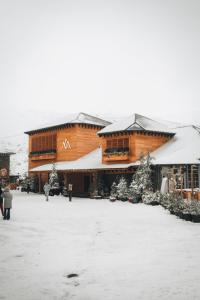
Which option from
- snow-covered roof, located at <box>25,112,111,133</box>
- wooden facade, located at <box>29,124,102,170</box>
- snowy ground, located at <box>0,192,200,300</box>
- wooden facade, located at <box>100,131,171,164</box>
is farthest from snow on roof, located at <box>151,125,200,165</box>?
snowy ground, located at <box>0,192,200,300</box>

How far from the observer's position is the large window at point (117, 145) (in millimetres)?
35250

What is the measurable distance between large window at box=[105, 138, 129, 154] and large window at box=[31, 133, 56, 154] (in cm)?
825

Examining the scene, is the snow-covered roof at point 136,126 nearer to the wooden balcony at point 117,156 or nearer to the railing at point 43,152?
the wooden balcony at point 117,156

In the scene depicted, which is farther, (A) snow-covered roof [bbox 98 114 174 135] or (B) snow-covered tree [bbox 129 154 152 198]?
(A) snow-covered roof [bbox 98 114 174 135]

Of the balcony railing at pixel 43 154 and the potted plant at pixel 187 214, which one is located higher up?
the balcony railing at pixel 43 154

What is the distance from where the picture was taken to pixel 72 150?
4066 cm

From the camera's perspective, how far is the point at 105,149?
36594 mm

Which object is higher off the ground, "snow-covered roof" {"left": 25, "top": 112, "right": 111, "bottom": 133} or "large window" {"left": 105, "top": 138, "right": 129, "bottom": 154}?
"snow-covered roof" {"left": 25, "top": 112, "right": 111, "bottom": 133}

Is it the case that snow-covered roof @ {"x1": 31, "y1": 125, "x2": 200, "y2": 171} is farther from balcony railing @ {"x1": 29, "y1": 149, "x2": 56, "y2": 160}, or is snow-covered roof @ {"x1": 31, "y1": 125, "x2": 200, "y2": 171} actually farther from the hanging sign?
the hanging sign

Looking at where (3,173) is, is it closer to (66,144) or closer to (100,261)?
(66,144)

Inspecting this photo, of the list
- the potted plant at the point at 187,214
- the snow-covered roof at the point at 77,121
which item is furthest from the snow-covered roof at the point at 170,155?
the potted plant at the point at 187,214

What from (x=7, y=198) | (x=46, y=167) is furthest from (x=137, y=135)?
(x=7, y=198)

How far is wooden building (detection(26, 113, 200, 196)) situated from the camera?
109 feet

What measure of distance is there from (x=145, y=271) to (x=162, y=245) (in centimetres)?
303
